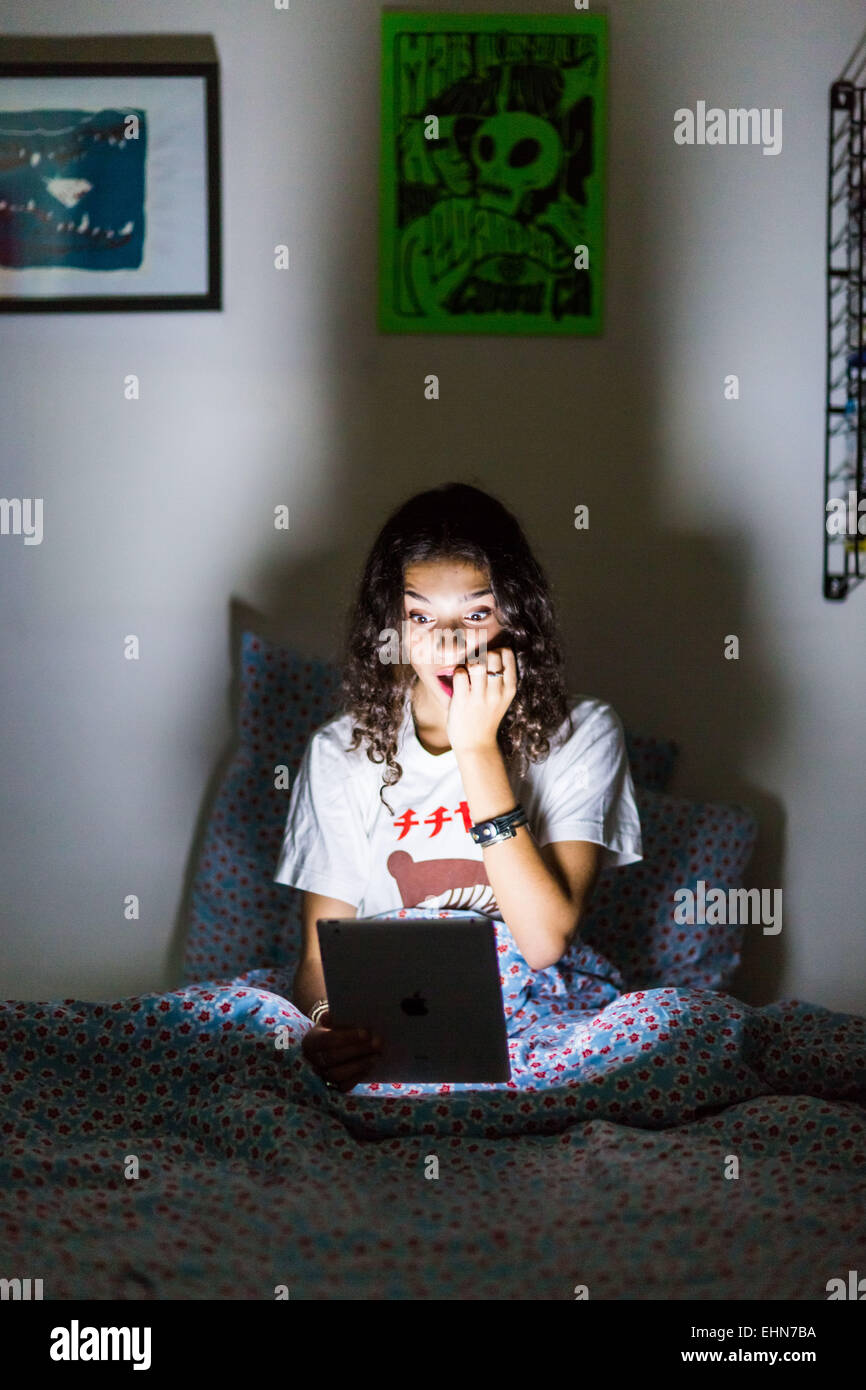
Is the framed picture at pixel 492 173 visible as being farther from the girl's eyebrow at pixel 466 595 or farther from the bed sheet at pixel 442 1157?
the bed sheet at pixel 442 1157

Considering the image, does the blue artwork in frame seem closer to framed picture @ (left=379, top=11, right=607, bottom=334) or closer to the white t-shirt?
framed picture @ (left=379, top=11, right=607, bottom=334)

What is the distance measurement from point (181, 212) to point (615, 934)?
1.22m

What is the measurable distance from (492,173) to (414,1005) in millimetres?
1251

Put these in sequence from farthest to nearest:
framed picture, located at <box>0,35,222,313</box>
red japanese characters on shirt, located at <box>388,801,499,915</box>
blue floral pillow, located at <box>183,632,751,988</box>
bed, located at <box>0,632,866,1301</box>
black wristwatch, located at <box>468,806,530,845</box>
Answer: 1. framed picture, located at <box>0,35,222,313</box>
2. blue floral pillow, located at <box>183,632,751,988</box>
3. red japanese characters on shirt, located at <box>388,801,499,915</box>
4. black wristwatch, located at <box>468,806,530,845</box>
5. bed, located at <box>0,632,866,1301</box>

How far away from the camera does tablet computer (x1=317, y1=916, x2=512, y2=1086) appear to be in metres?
→ 1.06

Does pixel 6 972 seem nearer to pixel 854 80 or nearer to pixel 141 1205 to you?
pixel 141 1205

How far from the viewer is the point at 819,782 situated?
1.87m

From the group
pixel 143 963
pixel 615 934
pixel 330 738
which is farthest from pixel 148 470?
pixel 615 934

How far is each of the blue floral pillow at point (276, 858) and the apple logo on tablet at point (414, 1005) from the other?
1.82 feet

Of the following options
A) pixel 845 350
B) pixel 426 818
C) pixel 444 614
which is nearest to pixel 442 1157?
pixel 426 818

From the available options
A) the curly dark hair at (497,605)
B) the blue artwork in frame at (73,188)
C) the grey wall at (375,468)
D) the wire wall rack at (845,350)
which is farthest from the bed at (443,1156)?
the blue artwork in frame at (73,188)

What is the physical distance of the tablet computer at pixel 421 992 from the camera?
106cm

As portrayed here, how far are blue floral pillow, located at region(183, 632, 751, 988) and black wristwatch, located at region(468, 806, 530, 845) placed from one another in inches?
16.2

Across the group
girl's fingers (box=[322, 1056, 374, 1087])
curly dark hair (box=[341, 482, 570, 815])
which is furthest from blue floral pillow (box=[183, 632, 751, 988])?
girl's fingers (box=[322, 1056, 374, 1087])
